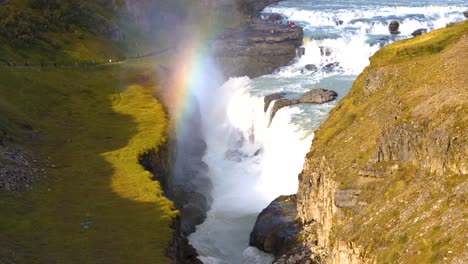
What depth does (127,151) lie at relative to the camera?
68.3m

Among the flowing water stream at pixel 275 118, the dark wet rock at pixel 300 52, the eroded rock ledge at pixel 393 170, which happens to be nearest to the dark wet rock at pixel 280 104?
the flowing water stream at pixel 275 118

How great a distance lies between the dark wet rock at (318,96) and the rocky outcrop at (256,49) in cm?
3053

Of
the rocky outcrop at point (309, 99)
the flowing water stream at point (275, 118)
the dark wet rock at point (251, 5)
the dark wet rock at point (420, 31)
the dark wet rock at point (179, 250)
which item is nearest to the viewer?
the dark wet rock at point (179, 250)

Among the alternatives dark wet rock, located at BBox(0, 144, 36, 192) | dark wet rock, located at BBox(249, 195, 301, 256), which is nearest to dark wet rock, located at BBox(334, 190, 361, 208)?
dark wet rock, located at BBox(249, 195, 301, 256)

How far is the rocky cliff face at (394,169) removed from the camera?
126 feet

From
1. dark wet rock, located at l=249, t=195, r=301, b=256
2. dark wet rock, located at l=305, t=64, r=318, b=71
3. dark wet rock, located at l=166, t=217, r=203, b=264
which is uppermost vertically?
dark wet rock, located at l=305, t=64, r=318, b=71

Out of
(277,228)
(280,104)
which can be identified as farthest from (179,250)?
(280,104)

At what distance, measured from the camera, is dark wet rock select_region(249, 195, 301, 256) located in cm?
5791

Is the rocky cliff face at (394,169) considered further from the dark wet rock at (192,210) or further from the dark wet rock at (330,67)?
the dark wet rock at (330,67)

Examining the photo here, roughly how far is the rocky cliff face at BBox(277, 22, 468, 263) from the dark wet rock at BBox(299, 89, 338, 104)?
1978cm

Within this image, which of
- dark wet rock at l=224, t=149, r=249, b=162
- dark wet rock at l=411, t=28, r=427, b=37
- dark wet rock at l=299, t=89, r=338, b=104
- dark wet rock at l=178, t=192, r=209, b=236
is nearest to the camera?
dark wet rock at l=178, t=192, r=209, b=236

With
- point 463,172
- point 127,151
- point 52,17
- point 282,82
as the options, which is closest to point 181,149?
point 127,151

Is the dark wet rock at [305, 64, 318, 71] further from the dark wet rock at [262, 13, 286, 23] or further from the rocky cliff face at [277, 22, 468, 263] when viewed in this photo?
the rocky cliff face at [277, 22, 468, 263]

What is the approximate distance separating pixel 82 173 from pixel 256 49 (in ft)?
238
